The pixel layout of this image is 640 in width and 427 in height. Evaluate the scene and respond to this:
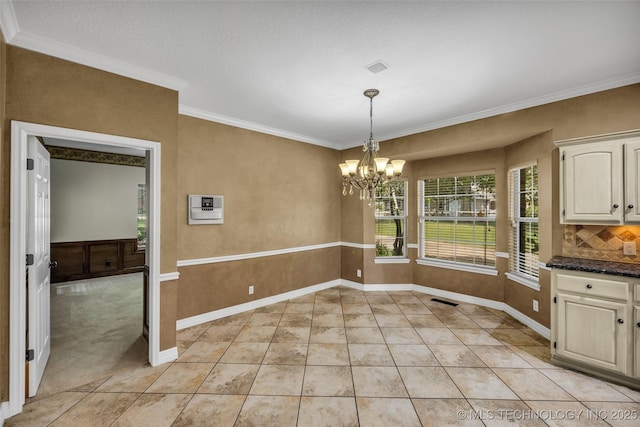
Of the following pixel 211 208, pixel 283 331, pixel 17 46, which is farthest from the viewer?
pixel 211 208

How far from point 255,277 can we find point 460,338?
9.59 ft

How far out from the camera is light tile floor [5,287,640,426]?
2.07 m

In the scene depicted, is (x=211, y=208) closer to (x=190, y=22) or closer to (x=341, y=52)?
(x=190, y=22)

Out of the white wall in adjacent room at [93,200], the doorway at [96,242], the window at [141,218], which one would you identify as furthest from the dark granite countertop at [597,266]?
the white wall in adjacent room at [93,200]

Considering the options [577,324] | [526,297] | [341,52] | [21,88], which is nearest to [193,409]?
[21,88]

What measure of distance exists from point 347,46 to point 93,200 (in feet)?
21.6

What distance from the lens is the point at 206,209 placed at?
376 centimetres

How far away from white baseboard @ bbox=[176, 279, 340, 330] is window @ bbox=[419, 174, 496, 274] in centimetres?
211

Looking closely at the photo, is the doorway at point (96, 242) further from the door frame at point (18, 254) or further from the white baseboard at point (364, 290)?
the door frame at point (18, 254)

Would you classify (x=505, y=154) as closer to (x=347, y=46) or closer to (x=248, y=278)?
(x=347, y=46)

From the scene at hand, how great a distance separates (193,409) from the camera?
216 centimetres

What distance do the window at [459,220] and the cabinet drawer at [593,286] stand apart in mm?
1747

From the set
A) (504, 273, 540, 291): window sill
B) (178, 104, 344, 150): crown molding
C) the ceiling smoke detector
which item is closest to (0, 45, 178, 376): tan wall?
(178, 104, 344, 150): crown molding

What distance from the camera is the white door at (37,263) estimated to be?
226 cm
